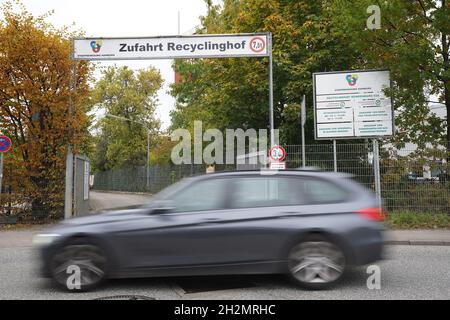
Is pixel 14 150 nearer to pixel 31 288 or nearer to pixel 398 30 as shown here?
pixel 31 288

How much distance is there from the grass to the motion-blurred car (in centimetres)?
788

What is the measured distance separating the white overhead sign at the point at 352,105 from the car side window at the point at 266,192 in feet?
31.7

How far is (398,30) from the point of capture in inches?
558

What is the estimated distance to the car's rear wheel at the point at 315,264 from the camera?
581cm

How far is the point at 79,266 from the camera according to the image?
5.82 m

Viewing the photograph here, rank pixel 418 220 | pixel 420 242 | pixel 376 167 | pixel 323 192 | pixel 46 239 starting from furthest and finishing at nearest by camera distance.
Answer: pixel 376 167, pixel 418 220, pixel 420 242, pixel 323 192, pixel 46 239

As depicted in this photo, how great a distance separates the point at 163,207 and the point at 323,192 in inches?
87.3

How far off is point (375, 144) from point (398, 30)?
375cm

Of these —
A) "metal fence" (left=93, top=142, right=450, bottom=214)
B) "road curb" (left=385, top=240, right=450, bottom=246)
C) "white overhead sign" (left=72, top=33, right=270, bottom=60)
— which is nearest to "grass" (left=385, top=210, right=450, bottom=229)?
"metal fence" (left=93, top=142, right=450, bottom=214)

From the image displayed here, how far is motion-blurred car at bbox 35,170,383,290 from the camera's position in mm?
5762

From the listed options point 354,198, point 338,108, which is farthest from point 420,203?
point 354,198

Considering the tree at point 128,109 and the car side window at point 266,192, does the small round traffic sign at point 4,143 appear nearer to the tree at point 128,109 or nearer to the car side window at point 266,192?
the car side window at point 266,192

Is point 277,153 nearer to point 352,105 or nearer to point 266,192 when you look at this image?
point 352,105

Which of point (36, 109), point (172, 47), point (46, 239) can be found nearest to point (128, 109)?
point (36, 109)
